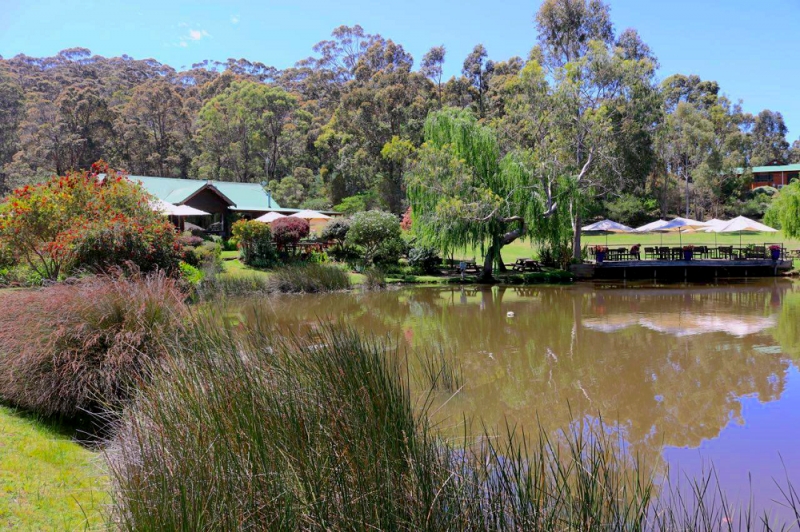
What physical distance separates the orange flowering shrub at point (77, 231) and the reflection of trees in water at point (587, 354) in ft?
11.6

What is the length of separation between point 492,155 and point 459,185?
223cm

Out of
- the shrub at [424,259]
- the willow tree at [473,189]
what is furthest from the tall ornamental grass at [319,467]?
the shrub at [424,259]

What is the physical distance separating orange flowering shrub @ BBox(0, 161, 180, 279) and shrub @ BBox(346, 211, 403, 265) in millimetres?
9886

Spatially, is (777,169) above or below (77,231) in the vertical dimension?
above

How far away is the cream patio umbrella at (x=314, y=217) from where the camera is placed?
1128 inches

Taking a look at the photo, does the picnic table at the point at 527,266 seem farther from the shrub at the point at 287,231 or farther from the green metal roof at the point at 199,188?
the green metal roof at the point at 199,188

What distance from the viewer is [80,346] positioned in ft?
19.6

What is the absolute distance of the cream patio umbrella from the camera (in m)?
28.6

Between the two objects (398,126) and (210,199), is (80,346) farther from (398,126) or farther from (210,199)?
(398,126)

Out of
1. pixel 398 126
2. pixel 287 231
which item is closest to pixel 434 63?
pixel 398 126

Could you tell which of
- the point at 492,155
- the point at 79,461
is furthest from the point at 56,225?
the point at 492,155

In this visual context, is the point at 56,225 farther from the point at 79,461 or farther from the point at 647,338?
the point at 647,338

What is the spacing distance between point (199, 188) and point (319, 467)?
29.0 meters

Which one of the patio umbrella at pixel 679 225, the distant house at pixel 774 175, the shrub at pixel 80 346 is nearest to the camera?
the shrub at pixel 80 346
